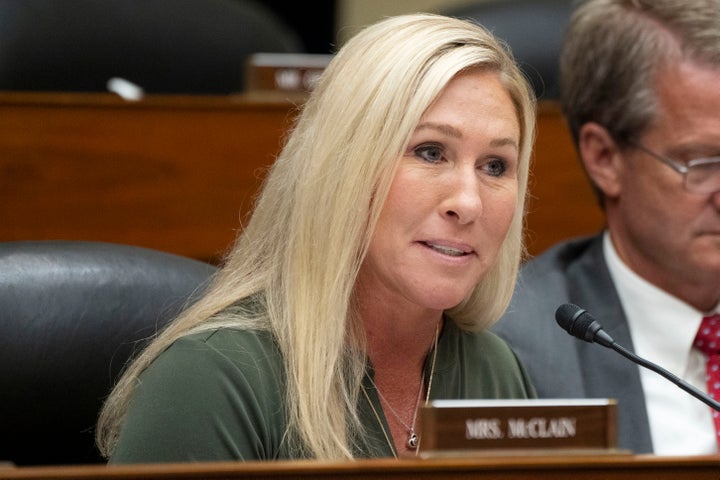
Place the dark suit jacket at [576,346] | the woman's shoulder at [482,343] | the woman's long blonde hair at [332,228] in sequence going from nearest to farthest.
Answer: the woman's long blonde hair at [332,228]
the woman's shoulder at [482,343]
the dark suit jacket at [576,346]

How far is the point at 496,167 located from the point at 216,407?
0.45m

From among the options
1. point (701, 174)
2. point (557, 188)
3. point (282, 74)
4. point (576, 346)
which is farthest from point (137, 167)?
point (701, 174)

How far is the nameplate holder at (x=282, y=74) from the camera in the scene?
2.65 meters

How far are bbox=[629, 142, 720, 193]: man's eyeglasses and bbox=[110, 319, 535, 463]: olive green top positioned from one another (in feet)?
2.16

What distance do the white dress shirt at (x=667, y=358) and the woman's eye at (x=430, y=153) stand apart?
608 mm

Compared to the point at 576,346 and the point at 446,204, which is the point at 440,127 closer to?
the point at 446,204

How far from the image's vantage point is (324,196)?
148 cm

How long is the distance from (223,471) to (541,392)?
0.94 m

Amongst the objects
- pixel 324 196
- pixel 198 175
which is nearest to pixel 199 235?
pixel 198 175

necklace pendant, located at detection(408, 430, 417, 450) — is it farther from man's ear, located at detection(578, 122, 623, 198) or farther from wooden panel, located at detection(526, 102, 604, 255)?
wooden panel, located at detection(526, 102, 604, 255)

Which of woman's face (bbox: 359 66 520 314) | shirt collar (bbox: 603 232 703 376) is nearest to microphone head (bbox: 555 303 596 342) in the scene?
woman's face (bbox: 359 66 520 314)

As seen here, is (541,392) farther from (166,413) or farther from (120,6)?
(120,6)

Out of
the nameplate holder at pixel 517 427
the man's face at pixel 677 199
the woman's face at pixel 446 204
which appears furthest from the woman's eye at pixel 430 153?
the man's face at pixel 677 199

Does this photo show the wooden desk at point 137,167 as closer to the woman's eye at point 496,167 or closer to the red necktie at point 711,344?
the red necktie at point 711,344
